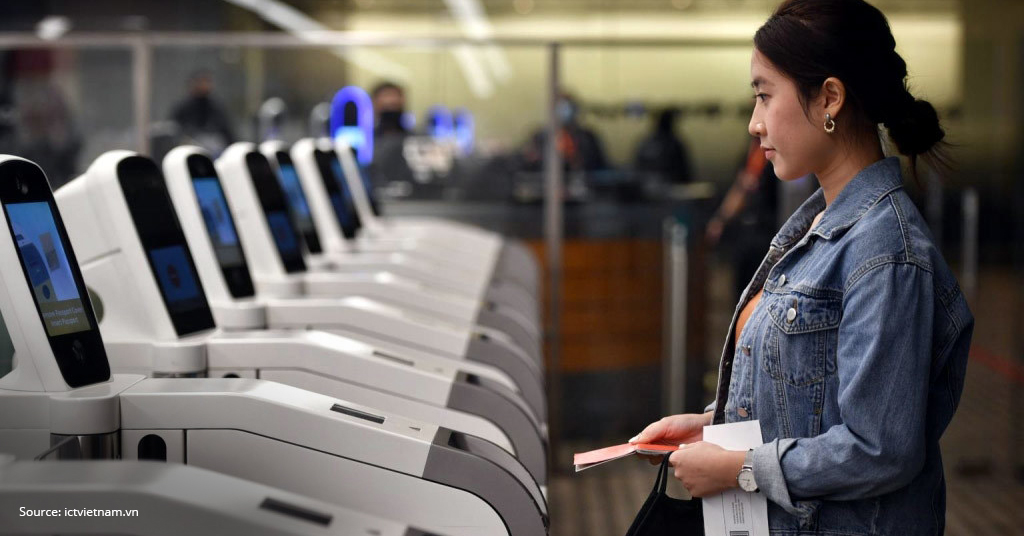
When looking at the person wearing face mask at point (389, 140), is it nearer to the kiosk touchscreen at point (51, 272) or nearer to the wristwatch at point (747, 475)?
the kiosk touchscreen at point (51, 272)

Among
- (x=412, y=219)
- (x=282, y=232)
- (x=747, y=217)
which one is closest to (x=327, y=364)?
(x=282, y=232)

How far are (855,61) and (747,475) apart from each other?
0.58m

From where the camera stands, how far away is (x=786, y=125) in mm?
1642

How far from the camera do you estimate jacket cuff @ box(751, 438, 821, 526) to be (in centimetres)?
156

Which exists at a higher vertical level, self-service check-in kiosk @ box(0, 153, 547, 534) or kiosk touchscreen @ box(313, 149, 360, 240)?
kiosk touchscreen @ box(313, 149, 360, 240)

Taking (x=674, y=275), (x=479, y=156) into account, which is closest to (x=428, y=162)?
(x=479, y=156)

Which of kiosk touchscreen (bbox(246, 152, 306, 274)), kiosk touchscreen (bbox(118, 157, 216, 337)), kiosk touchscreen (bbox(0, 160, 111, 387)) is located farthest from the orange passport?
kiosk touchscreen (bbox(246, 152, 306, 274))

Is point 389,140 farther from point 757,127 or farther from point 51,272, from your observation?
point 757,127

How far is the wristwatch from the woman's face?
1.33 ft

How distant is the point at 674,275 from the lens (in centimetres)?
608

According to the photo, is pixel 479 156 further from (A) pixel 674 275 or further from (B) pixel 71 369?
(B) pixel 71 369

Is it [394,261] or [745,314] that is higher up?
[745,314]

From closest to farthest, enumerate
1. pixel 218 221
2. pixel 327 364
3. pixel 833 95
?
pixel 833 95 → pixel 327 364 → pixel 218 221

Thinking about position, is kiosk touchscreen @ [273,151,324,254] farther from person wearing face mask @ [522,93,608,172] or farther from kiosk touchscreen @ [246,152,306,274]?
person wearing face mask @ [522,93,608,172]
